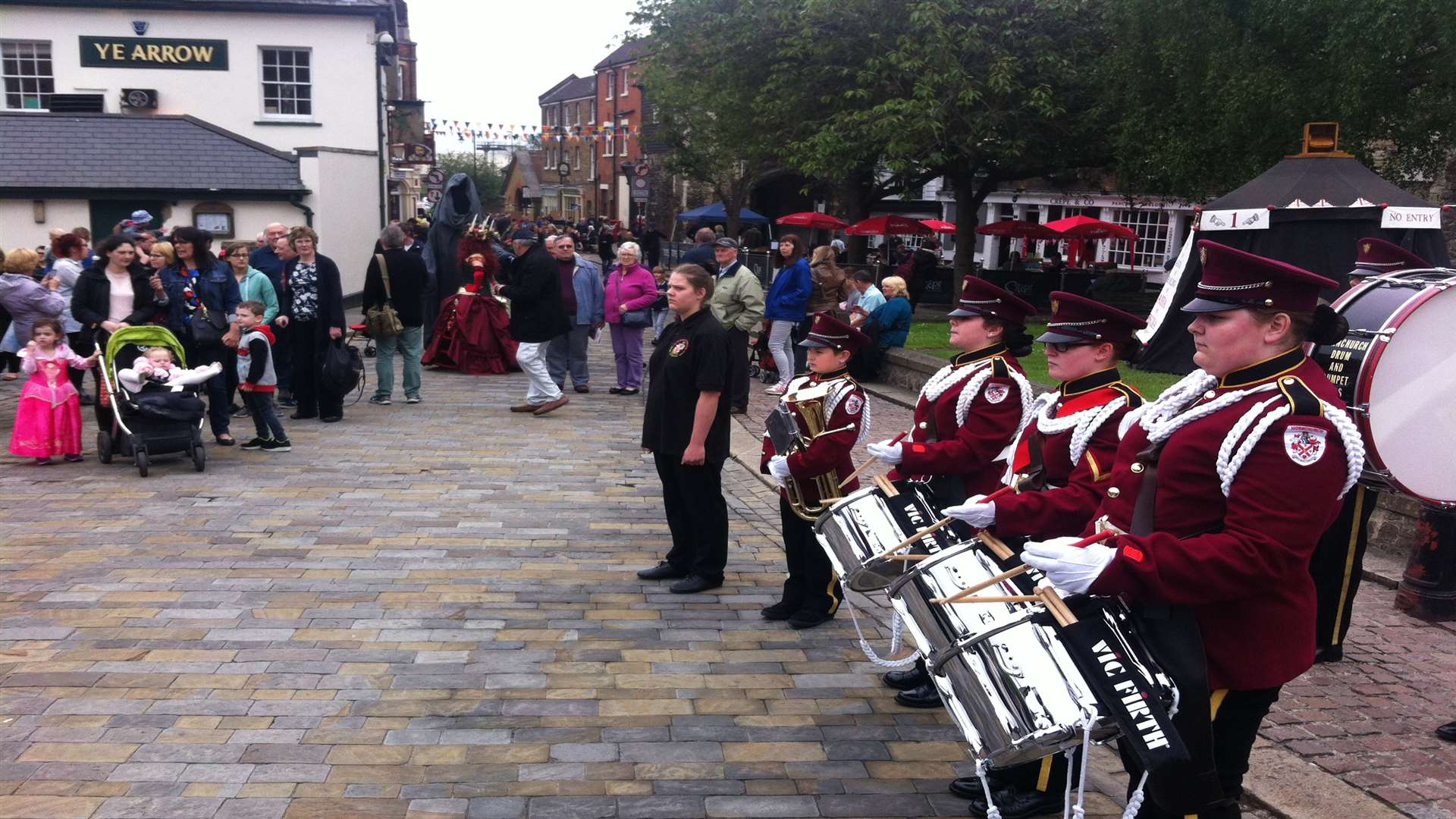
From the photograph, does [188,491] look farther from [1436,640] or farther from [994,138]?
[994,138]

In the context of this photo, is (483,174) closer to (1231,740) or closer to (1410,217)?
(1410,217)

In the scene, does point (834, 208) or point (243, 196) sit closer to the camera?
point (243, 196)

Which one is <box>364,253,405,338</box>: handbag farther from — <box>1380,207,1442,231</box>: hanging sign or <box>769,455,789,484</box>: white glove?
<box>1380,207,1442,231</box>: hanging sign

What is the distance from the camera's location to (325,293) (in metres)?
11.3

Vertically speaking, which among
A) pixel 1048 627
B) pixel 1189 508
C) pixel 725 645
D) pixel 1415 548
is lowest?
pixel 725 645

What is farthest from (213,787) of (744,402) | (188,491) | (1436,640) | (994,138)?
(994,138)

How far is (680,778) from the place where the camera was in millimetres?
4355

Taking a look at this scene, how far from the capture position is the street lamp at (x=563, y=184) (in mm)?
77625

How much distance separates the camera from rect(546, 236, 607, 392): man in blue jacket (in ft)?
44.3

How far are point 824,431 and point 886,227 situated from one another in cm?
2258

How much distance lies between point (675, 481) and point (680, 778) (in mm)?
2637

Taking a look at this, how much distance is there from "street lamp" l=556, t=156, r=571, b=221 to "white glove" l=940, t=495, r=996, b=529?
74321mm

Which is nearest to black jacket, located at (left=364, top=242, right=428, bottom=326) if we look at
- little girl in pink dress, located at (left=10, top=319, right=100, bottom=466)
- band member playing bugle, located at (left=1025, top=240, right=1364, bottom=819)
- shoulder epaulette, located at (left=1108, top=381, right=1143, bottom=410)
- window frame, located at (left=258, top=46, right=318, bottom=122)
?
little girl in pink dress, located at (left=10, top=319, right=100, bottom=466)

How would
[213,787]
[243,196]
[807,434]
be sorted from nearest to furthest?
1. [213,787]
2. [807,434]
3. [243,196]
